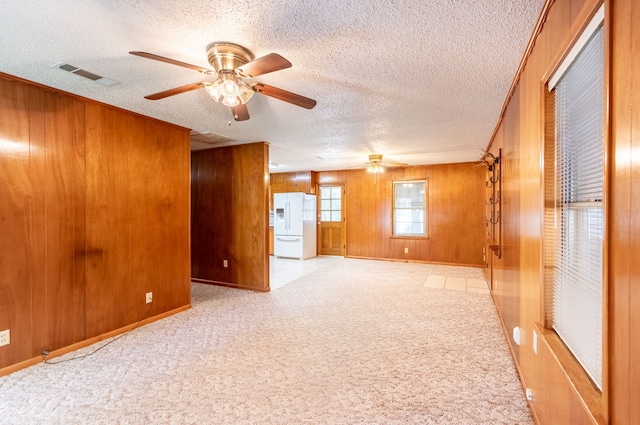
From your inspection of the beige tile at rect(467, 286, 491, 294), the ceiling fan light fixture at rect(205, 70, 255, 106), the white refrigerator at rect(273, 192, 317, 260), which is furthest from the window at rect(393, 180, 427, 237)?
the ceiling fan light fixture at rect(205, 70, 255, 106)

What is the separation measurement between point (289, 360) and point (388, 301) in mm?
1992

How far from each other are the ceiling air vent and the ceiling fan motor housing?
1087mm

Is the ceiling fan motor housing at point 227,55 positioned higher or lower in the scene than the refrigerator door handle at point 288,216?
higher

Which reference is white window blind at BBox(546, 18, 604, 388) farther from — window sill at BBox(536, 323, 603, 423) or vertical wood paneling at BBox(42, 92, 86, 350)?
vertical wood paneling at BBox(42, 92, 86, 350)

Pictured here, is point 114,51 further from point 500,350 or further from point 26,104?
point 500,350

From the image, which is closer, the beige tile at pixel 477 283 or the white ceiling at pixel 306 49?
the white ceiling at pixel 306 49

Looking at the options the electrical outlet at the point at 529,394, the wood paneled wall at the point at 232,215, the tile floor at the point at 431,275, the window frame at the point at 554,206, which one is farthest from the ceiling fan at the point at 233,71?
the tile floor at the point at 431,275

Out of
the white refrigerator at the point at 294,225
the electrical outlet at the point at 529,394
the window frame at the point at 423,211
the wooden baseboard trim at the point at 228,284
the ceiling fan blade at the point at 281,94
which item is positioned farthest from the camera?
the white refrigerator at the point at 294,225

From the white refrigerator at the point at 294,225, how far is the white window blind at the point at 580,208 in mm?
6151

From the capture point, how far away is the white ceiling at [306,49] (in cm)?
152

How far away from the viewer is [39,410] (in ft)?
6.23

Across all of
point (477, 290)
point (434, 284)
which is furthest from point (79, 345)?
point (477, 290)

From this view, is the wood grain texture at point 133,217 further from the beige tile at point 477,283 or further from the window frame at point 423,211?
the window frame at point 423,211

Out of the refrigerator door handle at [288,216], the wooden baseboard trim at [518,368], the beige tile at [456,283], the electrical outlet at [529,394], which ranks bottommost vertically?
the beige tile at [456,283]
